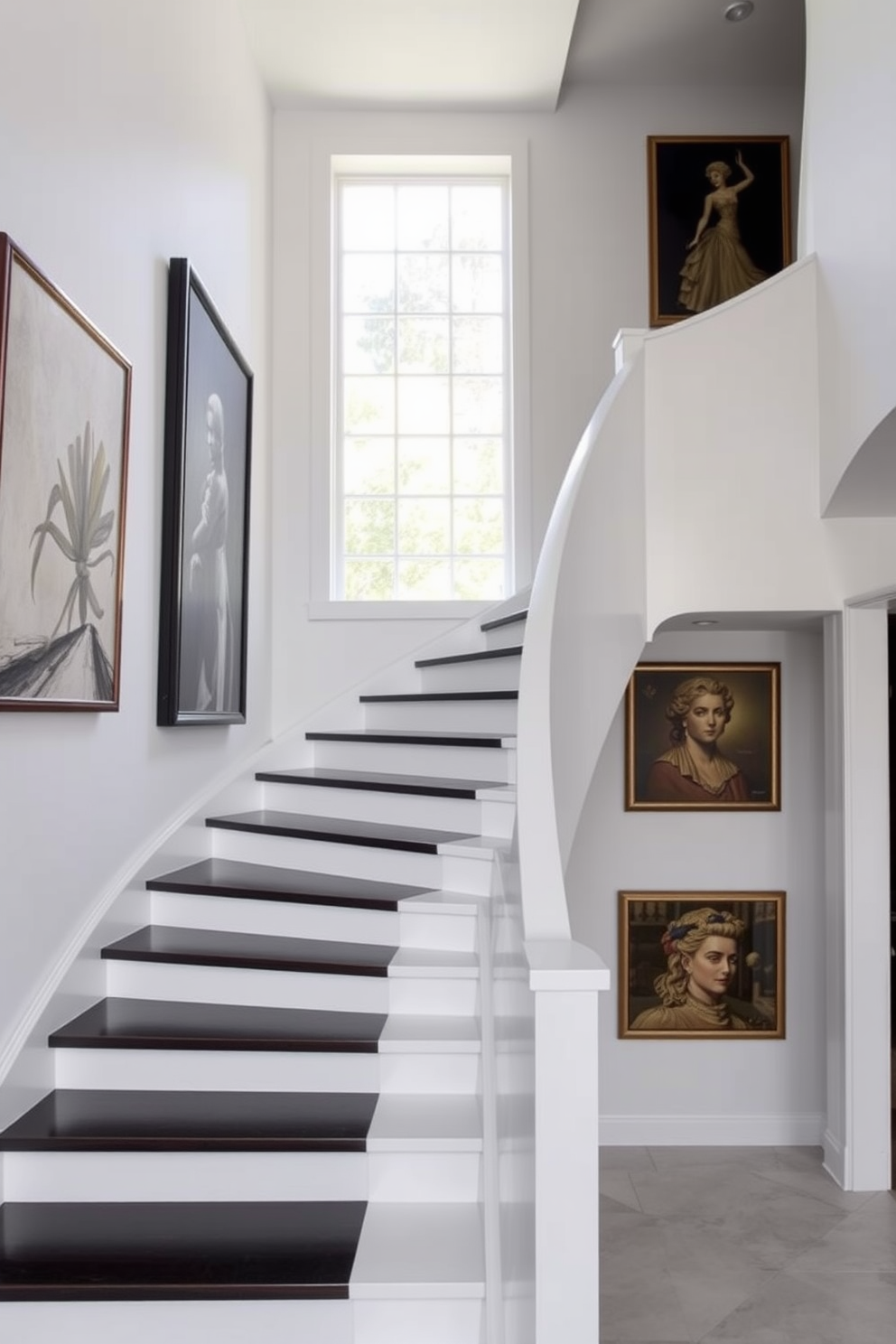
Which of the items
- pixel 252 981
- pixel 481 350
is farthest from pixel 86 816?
pixel 481 350

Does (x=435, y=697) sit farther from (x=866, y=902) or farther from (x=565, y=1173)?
(x=565, y=1173)

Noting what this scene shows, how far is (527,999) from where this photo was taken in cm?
178

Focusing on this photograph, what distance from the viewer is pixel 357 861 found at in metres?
3.68

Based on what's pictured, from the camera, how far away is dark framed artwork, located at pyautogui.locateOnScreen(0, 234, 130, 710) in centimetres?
247

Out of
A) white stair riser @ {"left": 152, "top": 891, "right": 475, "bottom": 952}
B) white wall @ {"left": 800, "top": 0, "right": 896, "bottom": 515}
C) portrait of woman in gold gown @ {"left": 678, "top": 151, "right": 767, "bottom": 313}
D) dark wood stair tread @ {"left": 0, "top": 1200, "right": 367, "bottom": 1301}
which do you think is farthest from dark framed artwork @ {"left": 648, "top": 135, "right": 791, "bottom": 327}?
dark wood stair tread @ {"left": 0, "top": 1200, "right": 367, "bottom": 1301}

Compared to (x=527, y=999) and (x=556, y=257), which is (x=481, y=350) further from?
(x=527, y=999)

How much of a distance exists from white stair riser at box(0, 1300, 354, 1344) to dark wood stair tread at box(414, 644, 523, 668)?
1992 millimetres

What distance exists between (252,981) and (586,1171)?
5.47ft

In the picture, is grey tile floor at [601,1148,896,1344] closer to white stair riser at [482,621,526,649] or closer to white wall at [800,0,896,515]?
white stair riser at [482,621,526,649]

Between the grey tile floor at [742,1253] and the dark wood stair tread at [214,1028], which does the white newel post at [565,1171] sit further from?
the grey tile floor at [742,1253]

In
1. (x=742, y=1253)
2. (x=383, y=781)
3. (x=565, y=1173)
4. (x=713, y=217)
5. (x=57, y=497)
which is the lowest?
(x=742, y=1253)

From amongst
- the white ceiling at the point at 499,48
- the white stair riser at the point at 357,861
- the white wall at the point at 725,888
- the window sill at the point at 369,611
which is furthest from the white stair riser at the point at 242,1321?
the white ceiling at the point at 499,48

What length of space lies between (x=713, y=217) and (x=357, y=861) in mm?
4120

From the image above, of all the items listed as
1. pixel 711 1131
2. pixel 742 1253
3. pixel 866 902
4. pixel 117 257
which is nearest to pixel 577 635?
pixel 117 257
